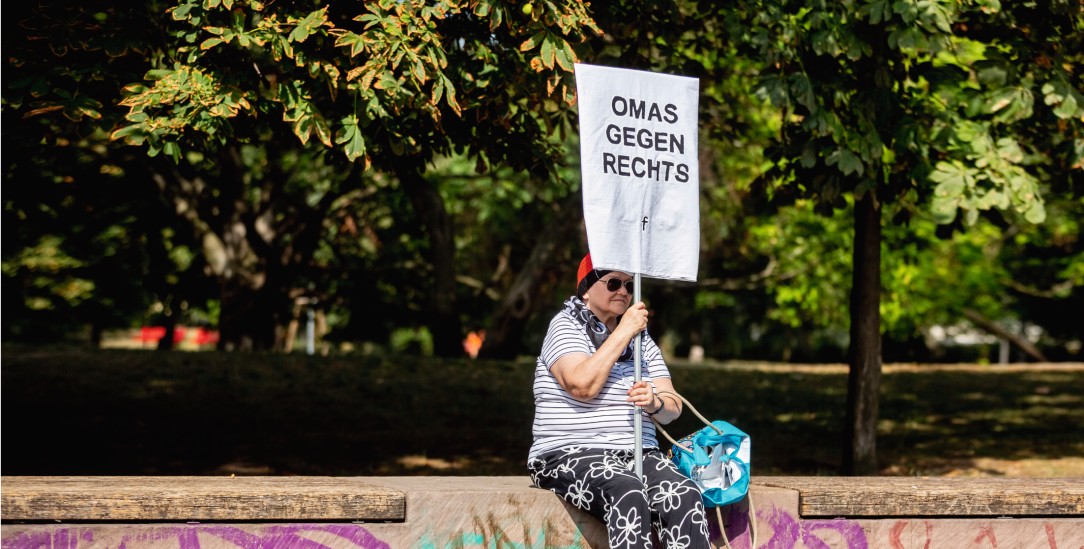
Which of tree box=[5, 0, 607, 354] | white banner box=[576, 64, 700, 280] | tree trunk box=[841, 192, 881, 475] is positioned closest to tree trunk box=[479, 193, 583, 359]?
tree trunk box=[841, 192, 881, 475]

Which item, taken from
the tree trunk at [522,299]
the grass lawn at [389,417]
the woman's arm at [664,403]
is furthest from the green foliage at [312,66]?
the tree trunk at [522,299]

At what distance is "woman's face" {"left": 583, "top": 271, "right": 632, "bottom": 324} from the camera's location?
4.88m

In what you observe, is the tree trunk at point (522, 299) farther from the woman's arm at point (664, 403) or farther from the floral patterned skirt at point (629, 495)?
the floral patterned skirt at point (629, 495)

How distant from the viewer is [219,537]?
4.32 m

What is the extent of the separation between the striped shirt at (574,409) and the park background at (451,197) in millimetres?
1532

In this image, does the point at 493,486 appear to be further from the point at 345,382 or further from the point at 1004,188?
the point at 345,382

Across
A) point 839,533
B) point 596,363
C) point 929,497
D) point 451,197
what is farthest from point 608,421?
point 451,197

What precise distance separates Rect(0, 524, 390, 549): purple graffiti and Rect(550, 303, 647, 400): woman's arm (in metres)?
0.94

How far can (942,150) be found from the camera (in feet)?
24.5

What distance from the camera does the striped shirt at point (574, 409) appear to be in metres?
4.70

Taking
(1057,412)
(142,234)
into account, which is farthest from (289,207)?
(1057,412)

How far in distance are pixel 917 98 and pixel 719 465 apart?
4.23 metres

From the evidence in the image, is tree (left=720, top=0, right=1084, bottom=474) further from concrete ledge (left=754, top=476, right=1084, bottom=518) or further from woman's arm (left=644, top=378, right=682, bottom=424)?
woman's arm (left=644, top=378, right=682, bottom=424)

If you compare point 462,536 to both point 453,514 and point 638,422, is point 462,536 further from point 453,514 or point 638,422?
point 638,422
